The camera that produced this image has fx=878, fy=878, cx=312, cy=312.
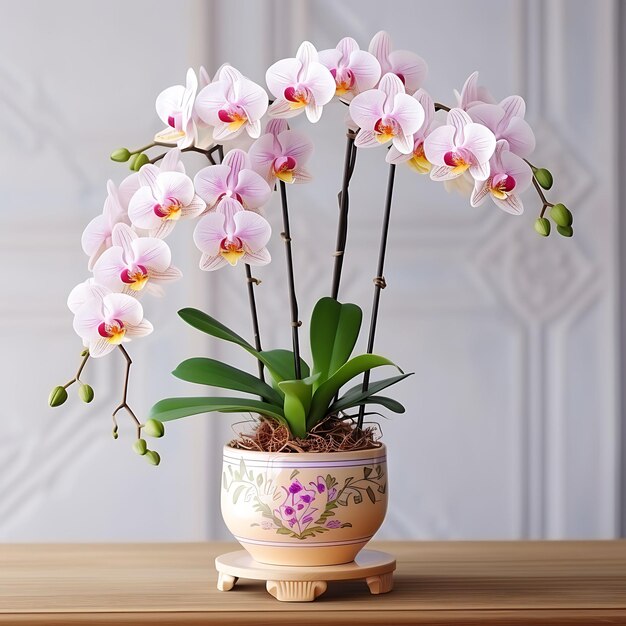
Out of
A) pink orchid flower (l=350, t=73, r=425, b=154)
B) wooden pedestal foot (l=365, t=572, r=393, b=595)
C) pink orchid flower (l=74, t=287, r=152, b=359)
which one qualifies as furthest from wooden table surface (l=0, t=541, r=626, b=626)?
pink orchid flower (l=350, t=73, r=425, b=154)

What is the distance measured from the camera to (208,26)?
1.73 meters

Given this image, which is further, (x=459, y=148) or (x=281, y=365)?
(x=281, y=365)

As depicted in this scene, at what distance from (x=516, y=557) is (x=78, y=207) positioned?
1.05m

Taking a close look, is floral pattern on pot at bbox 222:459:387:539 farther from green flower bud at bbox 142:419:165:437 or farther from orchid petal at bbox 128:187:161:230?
orchid petal at bbox 128:187:161:230

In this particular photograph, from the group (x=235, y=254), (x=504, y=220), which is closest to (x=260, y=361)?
(x=235, y=254)

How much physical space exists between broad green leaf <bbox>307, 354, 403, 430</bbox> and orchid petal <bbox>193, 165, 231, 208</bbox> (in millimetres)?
238

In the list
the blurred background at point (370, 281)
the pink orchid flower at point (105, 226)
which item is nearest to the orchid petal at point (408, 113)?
the pink orchid flower at point (105, 226)

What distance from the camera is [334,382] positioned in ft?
3.31

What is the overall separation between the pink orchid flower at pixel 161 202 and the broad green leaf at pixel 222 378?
0.18 meters

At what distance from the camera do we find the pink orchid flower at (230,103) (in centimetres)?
95

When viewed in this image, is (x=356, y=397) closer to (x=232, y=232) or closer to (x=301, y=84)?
(x=232, y=232)

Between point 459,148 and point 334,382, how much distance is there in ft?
0.98

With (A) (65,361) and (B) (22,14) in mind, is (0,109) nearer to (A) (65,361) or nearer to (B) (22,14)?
(B) (22,14)

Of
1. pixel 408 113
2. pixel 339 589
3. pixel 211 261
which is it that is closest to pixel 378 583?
pixel 339 589
